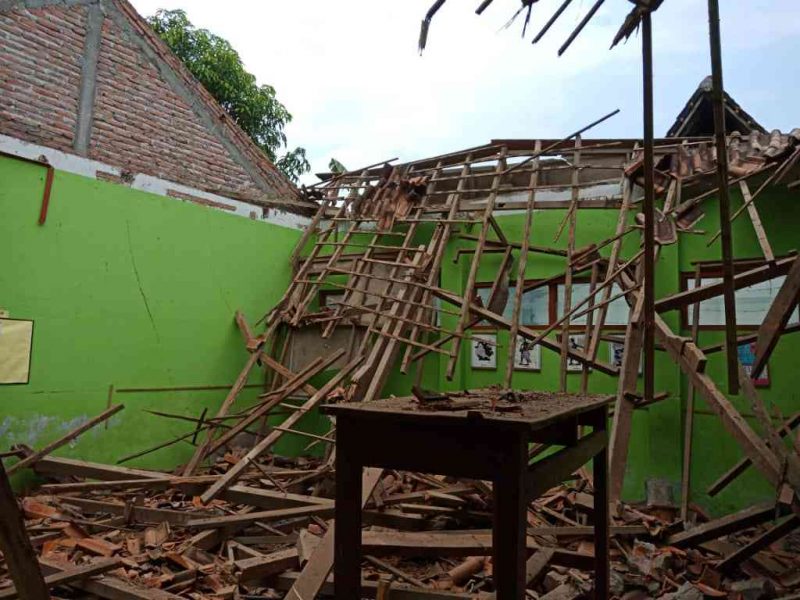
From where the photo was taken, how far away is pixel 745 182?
6.31 metres

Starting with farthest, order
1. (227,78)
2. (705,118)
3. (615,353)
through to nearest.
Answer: (227,78)
(705,118)
(615,353)

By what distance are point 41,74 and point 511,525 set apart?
25.4 feet

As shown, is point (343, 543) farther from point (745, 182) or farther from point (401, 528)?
point (745, 182)

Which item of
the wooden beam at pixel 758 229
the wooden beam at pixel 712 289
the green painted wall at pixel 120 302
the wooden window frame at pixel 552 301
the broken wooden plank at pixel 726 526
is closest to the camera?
the broken wooden plank at pixel 726 526

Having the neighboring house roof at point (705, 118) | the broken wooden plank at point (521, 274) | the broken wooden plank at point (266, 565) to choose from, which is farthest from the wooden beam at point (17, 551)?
the neighboring house roof at point (705, 118)

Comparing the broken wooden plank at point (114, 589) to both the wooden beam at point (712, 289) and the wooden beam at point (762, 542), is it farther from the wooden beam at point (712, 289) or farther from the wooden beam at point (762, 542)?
the wooden beam at point (712, 289)

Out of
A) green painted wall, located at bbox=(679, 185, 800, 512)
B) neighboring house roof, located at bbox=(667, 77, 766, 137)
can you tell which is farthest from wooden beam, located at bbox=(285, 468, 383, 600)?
neighboring house roof, located at bbox=(667, 77, 766, 137)

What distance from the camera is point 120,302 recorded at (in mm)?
7320

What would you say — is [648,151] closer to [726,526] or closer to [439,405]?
[439,405]

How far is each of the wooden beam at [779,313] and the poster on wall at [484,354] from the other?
12.6 ft

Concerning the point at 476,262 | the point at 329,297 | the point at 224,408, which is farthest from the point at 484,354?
the point at 224,408

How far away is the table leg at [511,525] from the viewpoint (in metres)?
2.32

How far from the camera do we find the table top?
7.79ft

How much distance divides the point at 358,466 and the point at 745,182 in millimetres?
5635
